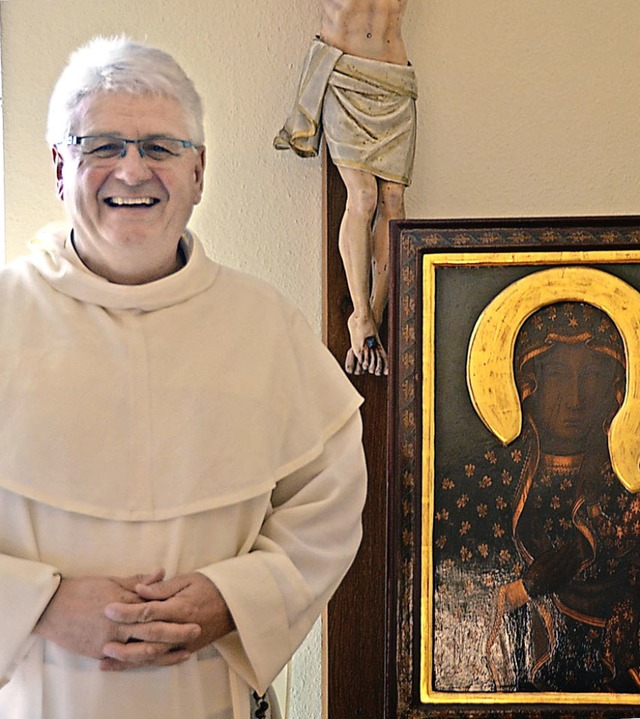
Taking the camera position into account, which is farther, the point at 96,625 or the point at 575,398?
the point at 575,398

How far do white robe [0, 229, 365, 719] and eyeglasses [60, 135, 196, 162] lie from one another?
0.71 ft

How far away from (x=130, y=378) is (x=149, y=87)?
53 cm

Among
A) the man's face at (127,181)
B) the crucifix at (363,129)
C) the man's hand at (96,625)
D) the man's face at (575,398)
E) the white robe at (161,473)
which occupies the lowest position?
the man's hand at (96,625)

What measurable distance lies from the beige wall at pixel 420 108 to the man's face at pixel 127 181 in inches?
56.7

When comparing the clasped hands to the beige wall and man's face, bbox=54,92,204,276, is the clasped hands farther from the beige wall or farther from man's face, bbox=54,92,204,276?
the beige wall

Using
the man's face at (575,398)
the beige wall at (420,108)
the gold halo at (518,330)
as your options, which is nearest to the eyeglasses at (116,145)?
the gold halo at (518,330)

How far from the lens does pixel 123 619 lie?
81.5 inches

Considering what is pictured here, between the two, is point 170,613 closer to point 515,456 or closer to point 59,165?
point 59,165

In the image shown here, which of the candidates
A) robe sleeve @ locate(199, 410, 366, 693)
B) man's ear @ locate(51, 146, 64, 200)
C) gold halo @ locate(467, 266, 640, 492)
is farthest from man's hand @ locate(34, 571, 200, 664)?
gold halo @ locate(467, 266, 640, 492)

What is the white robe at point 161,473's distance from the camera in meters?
2.17

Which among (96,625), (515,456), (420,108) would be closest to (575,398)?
(515,456)

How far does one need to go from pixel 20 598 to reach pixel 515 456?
125cm

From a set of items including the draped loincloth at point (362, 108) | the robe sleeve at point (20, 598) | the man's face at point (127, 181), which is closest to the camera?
the robe sleeve at point (20, 598)

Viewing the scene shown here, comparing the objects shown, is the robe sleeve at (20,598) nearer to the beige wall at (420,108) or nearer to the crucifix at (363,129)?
the crucifix at (363,129)
